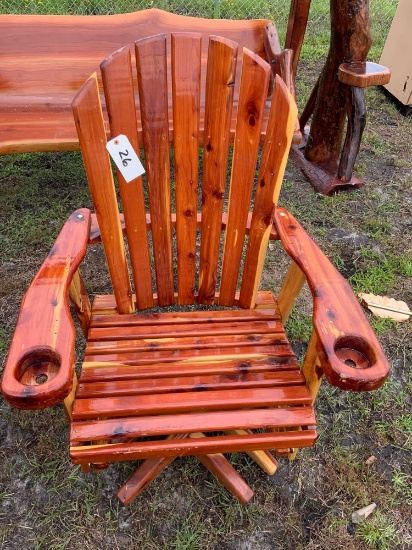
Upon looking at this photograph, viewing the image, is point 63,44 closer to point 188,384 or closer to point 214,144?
point 214,144

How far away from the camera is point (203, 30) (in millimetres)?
3068

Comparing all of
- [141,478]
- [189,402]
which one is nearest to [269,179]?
[189,402]

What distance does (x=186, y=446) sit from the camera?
128 cm

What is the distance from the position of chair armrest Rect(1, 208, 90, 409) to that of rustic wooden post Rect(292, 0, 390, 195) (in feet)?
8.16

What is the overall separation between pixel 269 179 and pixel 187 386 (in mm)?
730

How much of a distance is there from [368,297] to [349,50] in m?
1.68

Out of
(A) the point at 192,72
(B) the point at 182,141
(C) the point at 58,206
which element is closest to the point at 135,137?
(B) the point at 182,141

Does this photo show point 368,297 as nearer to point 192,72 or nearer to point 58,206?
point 192,72

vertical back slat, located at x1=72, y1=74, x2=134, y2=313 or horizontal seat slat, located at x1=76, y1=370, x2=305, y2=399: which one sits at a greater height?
vertical back slat, located at x1=72, y1=74, x2=134, y2=313

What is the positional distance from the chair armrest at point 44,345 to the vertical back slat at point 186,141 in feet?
1.51

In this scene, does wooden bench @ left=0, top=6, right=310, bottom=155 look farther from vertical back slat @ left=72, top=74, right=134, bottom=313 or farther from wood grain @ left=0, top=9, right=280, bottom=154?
vertical back slat @ left=72, top=74, right=134, bottom=313

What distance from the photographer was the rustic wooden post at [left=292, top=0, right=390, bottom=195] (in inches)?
115

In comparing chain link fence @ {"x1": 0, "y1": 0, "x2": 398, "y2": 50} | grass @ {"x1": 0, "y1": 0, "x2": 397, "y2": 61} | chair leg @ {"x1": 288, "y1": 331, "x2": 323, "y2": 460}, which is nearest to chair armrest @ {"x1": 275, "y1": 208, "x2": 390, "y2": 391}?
chair leg @ {"x1": 288, "y1": 331, "x2": 323, "y2": 460}

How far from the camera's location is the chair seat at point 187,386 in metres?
1.29
